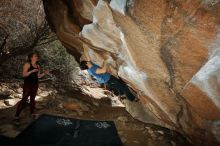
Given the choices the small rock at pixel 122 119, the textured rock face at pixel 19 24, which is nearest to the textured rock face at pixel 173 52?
the small rock at pixel 122 119

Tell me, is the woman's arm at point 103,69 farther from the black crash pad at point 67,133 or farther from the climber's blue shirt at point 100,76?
the black crash pad at point 67,133

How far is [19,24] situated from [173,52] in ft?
18.9

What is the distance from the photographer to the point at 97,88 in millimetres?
9961

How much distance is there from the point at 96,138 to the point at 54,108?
2.00 m

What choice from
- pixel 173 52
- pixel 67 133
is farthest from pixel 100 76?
pixel 173 52

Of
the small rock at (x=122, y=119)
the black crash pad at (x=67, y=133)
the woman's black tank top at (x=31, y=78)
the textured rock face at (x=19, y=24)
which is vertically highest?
the textured rock face at (x=19, y=24)

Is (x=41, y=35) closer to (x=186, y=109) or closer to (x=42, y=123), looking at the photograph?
(x=42, y=123)

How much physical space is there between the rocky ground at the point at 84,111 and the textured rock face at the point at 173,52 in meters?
1.05

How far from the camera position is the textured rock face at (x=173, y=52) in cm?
338

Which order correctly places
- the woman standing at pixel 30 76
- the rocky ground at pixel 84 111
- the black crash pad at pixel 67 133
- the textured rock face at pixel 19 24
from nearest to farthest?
the black crash pad at pixel 67 133 < the woman standing at pixel 30 76 < the rocky ground at pixel 84 111 < the textured rock face at pixel 19 24

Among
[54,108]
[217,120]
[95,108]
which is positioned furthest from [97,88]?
[217,120]

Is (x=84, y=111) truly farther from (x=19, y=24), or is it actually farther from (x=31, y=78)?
(x=19, y=24)

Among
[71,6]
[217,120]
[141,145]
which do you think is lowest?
[141,145]

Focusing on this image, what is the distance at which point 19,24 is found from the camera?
26.7 feet
